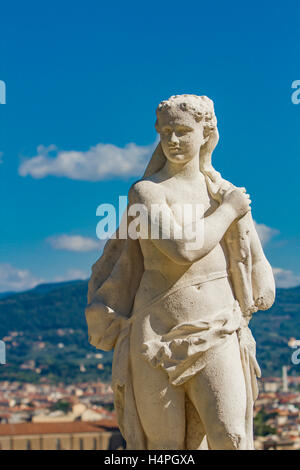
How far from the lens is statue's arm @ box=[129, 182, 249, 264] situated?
8172 mm

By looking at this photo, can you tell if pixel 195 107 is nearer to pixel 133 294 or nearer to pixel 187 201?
pixel 187 201

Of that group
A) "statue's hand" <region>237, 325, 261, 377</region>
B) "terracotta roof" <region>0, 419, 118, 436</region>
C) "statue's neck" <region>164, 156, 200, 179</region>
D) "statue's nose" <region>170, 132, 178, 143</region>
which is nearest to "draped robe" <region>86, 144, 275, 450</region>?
"statue's hand" <region>237, 325, 261, 377</region>

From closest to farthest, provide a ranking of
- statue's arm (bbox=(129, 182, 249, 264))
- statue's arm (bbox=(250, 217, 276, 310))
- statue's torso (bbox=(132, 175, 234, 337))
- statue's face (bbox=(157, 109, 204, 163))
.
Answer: statue's arm (bbox=(129, 182, 249, 264)) < statue's torso (bbox=(132, 175, 234, 337)) < statue's face (bbox=(157, 109, 204, 163)) < statue's arm (bbox=(250, 217, 276, 310))

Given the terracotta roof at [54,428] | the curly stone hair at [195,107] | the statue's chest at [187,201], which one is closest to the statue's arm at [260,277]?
the statue's chest at [187,201]

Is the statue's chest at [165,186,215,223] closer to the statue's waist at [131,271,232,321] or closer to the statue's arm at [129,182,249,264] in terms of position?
the statue's arm at [129,182,249,264]

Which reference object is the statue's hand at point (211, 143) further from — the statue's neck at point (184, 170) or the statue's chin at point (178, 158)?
the statue's chin at point (178, 158)

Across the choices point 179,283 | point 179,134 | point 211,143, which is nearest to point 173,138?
point 179,134

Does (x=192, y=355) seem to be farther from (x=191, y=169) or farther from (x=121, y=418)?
(x=191, y=169)

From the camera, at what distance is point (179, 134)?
8570 mm

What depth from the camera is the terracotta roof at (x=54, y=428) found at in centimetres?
8506

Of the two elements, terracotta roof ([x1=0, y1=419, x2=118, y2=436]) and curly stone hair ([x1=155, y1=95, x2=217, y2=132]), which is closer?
curly stone hair ([x1=155, y1=95, x2=217, y2=132])

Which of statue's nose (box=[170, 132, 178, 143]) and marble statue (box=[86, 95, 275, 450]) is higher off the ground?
statue's nose (box=[170, 132, 178, 143])

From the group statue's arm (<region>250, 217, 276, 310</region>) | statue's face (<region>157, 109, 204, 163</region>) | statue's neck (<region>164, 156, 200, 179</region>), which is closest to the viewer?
statue's face (<region>157, 109, 204, 163</region>)
